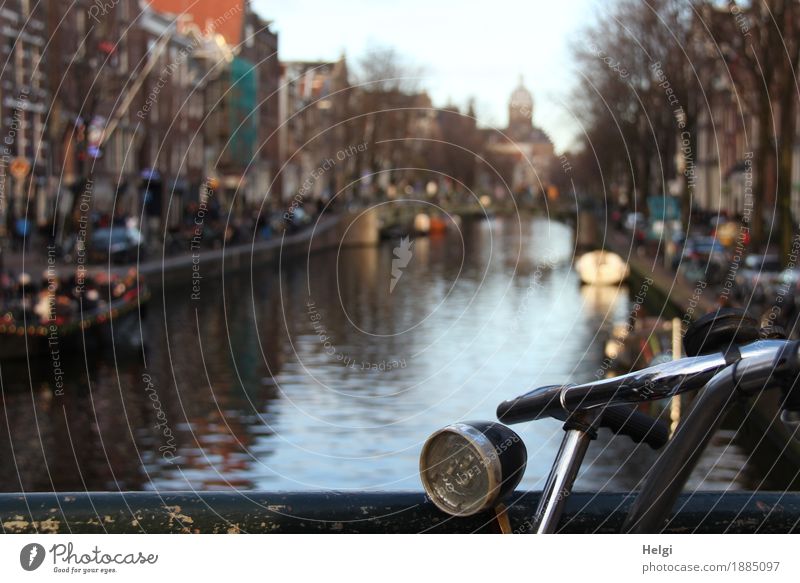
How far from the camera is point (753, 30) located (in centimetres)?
3669

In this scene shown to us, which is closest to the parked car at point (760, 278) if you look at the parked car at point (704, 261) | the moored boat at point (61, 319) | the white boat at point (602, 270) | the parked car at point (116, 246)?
the parked car at point (704, 261)

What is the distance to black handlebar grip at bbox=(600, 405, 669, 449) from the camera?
13.3 feet

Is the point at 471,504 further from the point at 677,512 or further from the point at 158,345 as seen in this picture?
the point at 158,345

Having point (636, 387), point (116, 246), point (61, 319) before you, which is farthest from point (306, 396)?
point (116, 246)

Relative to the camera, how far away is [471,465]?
4043 millimetres

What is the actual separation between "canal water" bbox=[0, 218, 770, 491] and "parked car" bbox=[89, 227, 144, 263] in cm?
512

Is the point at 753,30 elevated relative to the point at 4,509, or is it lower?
elevated

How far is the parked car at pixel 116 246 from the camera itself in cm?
5422

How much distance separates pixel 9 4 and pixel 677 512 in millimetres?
49821

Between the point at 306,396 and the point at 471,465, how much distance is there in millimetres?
23517

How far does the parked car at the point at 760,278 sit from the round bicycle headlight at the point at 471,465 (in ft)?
100

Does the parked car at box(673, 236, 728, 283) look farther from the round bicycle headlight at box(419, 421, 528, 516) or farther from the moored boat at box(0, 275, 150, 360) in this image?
the round bicycle headlight at box(419, 421, 528, 516)

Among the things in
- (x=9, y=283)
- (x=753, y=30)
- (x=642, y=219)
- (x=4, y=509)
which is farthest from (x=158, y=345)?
(x=642, y=219)
